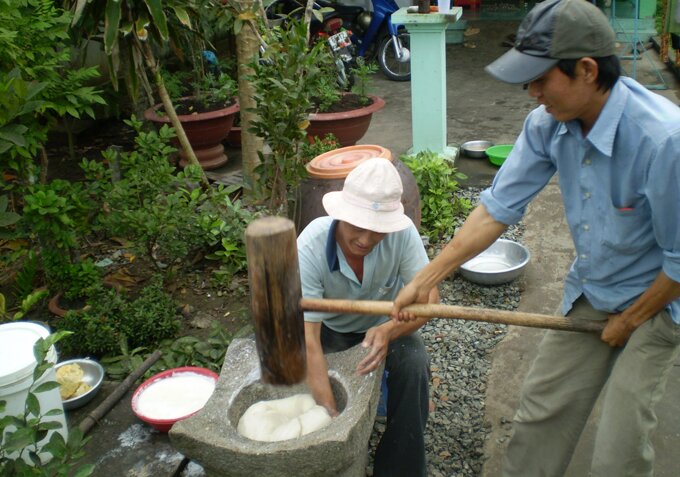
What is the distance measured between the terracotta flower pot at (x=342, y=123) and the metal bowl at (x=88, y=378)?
2953 mm

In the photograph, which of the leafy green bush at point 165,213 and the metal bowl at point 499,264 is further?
the metal bowl at point 499,264

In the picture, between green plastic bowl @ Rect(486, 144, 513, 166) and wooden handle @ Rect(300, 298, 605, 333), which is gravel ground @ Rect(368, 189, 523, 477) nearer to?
wooden handle @ Rect(300, 298, 605, 333)

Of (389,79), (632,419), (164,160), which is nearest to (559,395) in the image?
(632,419)

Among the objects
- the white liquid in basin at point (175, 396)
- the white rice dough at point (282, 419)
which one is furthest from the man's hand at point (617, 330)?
the white liquid in basin at point (175, 396)

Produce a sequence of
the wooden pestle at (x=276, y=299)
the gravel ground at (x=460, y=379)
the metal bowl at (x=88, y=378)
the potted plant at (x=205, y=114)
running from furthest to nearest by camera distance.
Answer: the potted plant at (x=205, y=114) < the metal bowl at (x=88, y=378) < the gravel ground at (x=460, y=379) < the wooden pestle at (x=276, y=299)

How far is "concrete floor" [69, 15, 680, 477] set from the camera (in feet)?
9.52

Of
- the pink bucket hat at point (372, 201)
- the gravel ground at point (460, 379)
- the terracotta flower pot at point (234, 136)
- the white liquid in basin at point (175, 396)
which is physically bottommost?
the gravel ground at point (460, 379)

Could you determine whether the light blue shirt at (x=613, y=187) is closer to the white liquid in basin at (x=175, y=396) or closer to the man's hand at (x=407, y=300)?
the man's hand at (x=407, y=300)

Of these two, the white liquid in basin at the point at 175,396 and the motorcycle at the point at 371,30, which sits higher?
the motorcycle at the point at 371,30

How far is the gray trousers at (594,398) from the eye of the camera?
2.23 m

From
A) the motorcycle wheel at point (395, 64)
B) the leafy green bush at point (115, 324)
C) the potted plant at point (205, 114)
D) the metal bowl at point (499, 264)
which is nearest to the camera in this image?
the leafy green bush at point (115, 324)

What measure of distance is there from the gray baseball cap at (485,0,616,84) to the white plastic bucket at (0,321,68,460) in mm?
1960

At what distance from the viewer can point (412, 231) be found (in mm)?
2756

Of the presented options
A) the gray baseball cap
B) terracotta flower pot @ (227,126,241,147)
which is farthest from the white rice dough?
terracotta flower pot @ (227,126,241,147)
